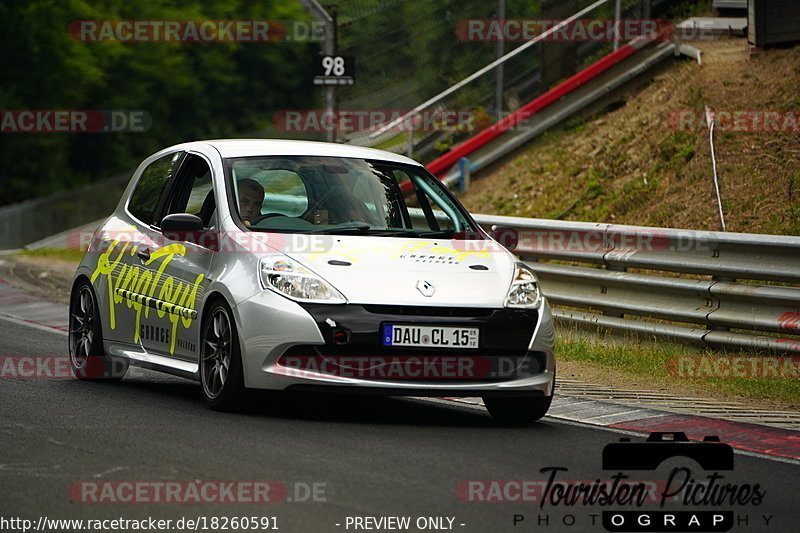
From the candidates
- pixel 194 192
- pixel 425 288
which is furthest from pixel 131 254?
pixel 425 288

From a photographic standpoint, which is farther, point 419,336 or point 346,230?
point 346,230

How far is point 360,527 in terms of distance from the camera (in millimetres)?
5898

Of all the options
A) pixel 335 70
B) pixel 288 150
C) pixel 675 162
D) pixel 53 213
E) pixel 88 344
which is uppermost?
A: pixel 335 70

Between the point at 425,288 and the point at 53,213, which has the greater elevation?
the point at 425,288

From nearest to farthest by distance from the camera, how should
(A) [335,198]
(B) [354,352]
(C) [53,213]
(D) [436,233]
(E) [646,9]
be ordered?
(B) [354,352], (D) [436,233], (A) [335,198], (E) [646,9], (C) [53,213]

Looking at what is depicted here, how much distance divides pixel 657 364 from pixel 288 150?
357 centimetres

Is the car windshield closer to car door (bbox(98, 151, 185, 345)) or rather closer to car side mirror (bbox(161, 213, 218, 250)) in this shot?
car side mirror (bbox(161, 213, 218, 250))

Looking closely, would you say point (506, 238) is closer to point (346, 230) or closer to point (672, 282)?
point (346, 230)

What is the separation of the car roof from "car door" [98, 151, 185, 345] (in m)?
0.57

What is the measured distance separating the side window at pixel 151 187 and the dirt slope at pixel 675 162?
6670 millimetres

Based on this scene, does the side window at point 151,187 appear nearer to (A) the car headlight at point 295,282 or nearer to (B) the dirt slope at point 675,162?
(A) the car headlight at point 295,282

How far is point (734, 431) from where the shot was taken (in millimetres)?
8773

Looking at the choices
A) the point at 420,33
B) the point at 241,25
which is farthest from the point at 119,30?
the point at 420,33

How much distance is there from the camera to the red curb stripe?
27.0 feet
